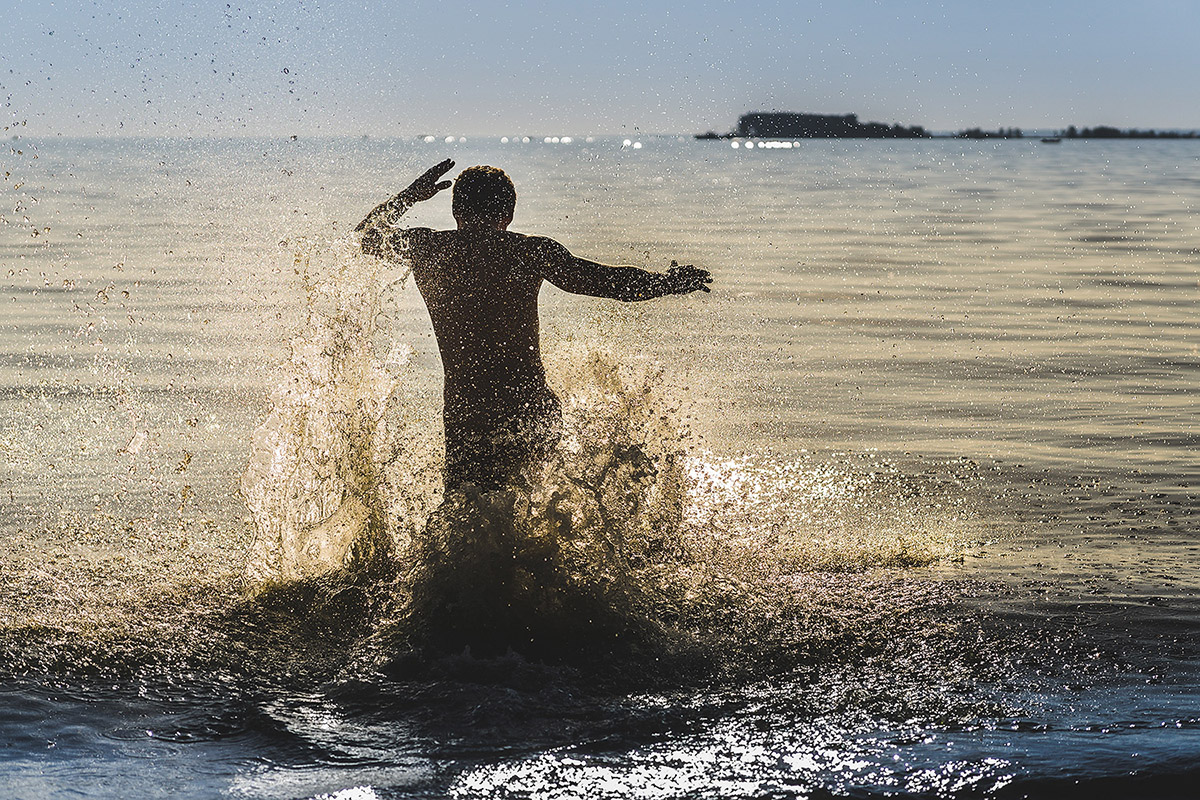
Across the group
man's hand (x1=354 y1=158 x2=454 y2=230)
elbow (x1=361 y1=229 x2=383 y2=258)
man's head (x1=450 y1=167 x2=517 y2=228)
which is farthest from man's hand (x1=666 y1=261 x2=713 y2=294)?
elbow (x1=361 y1=229 x2=383 y2=258)

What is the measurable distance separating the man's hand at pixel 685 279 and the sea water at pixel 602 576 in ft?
3.29

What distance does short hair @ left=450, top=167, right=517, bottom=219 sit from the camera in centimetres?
591

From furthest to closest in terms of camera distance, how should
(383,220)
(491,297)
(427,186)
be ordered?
1. (427,186)
2. (383,220)
3. (491,297)

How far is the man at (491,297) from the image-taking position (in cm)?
598

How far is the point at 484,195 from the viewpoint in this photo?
19.4 ft

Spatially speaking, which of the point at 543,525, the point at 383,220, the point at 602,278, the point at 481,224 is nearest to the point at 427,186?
the point at 383,220

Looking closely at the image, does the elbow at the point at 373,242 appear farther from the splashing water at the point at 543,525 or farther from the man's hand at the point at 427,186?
the splashing water at the point at 543,525

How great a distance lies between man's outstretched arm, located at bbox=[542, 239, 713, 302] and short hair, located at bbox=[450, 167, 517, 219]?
29 cm

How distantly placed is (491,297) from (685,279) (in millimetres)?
973

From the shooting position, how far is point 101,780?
4.48 m

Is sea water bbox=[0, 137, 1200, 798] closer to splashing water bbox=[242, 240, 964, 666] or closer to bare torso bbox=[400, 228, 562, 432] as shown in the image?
splashing water bbox=[242, 240, 964, 666]

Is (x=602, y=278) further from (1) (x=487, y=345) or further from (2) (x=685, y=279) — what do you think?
(1) (x=487, y=345)

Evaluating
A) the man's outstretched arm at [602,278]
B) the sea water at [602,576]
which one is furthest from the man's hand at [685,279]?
the sea water at [602,576]

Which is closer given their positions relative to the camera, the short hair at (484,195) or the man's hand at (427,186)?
the short hair at (484,195)
